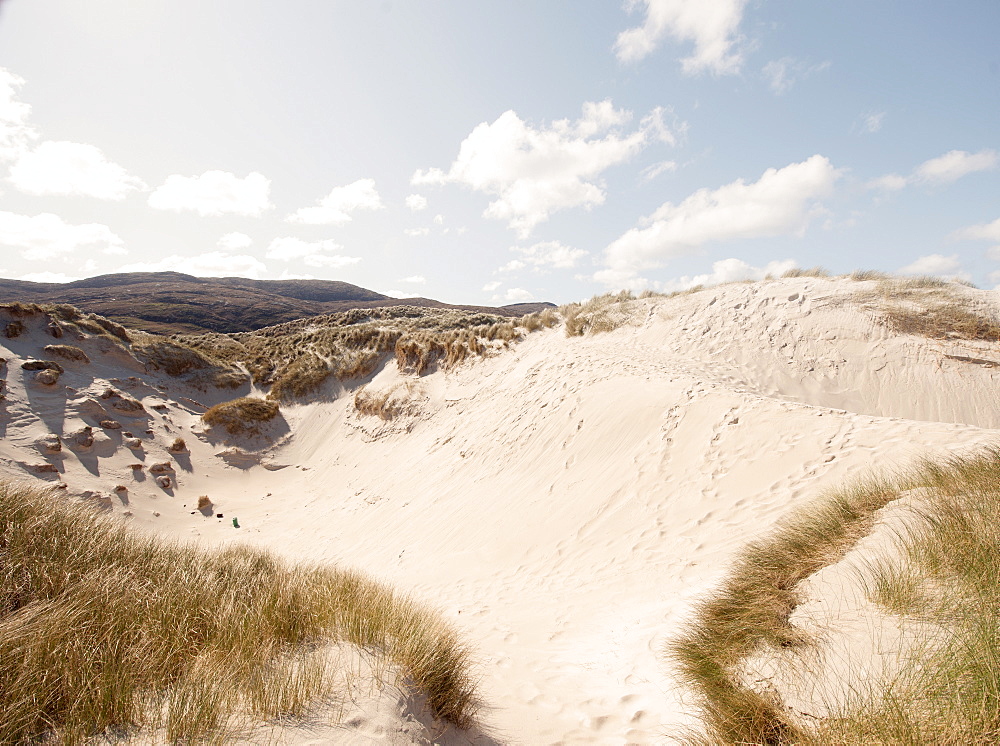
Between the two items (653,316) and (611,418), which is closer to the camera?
(611,418)

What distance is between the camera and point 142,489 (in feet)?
38.3

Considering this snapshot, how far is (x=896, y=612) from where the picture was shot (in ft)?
8.01

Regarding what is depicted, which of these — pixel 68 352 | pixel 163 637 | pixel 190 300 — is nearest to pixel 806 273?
pixel 163 637

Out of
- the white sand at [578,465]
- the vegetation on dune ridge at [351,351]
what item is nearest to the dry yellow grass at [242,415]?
the white sand at [578,465]

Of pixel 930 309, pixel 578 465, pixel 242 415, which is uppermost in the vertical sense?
pixel 930 309

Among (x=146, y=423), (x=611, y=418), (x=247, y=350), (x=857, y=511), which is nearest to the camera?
(x=857, y=511)

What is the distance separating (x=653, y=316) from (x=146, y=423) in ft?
58.7

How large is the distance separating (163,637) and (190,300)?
82.1 meters

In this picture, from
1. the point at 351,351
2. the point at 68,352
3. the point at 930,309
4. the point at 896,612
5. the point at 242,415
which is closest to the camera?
the point at 896,612

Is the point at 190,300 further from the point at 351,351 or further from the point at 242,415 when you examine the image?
the point at 242,415

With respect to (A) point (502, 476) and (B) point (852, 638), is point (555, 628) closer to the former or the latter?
(B) point (852, 638)

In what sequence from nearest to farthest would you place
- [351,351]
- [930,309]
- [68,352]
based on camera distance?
1. [930,309]
2. [68,352]
3. [351,351]

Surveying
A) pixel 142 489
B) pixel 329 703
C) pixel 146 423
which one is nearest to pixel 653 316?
pixel 329 703

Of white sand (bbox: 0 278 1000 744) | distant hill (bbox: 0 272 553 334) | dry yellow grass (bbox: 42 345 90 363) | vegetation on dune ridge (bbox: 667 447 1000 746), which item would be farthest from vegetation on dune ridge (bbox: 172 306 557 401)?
distant hill (bbox: 0 272 553 334)
